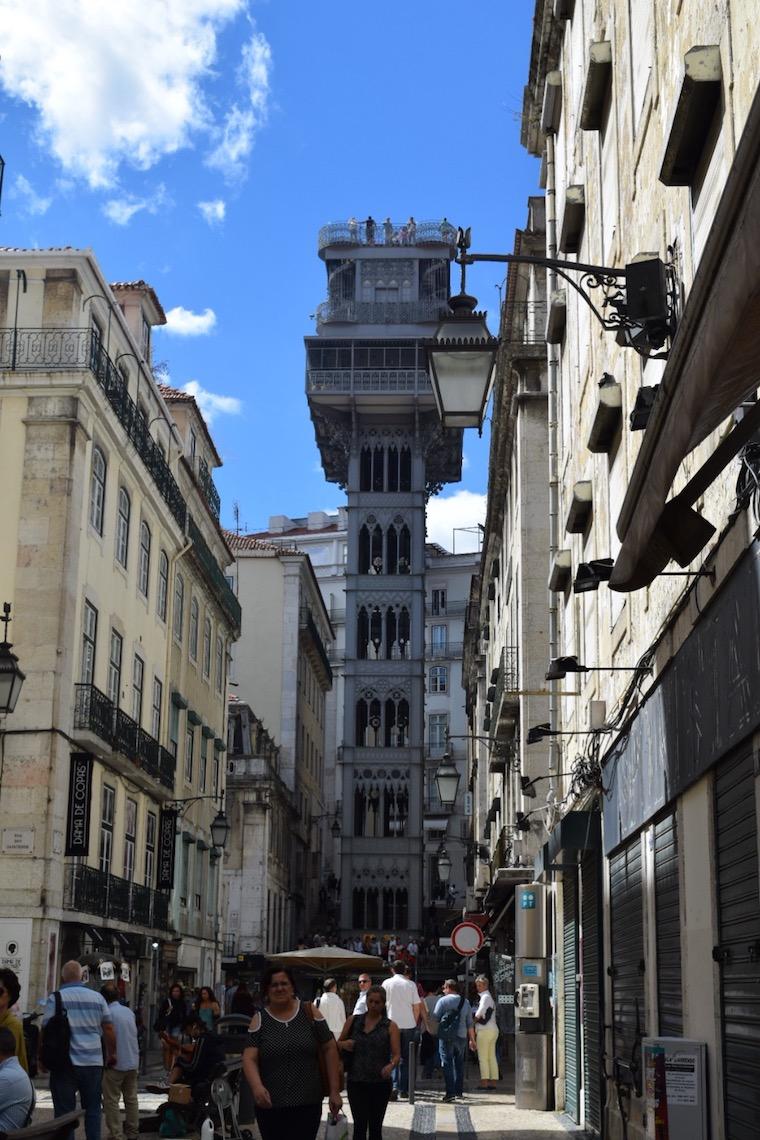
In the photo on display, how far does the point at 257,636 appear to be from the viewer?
6481cm

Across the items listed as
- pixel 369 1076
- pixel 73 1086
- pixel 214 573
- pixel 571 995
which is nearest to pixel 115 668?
pixel 214 573

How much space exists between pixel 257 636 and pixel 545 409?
121 feet

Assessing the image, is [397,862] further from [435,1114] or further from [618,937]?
[618,937]

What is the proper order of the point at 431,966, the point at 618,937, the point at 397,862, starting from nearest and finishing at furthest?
the point at 618,937, the point at 431,966, the point at 397,862

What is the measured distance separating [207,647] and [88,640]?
Answer: 1543 centimetres

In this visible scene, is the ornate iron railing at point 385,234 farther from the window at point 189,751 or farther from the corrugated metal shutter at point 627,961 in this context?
the corrugated metal shutter at point 627,961

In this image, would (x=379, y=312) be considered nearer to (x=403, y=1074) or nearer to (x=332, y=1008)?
(x=403, y=1074)

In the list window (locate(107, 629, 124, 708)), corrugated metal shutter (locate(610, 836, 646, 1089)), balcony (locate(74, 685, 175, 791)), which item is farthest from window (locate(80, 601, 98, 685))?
corrugated metal shutter (locate(610, 836, 646, 1089))

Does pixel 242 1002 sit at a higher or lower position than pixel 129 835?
lower

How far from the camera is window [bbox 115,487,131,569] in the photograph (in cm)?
3241

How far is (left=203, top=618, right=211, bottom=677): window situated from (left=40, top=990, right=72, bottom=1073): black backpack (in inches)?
1265

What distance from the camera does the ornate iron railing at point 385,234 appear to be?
258ft

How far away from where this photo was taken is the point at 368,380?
74.5m

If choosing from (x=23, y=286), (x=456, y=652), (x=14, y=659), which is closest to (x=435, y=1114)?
(x=14, y=659)
